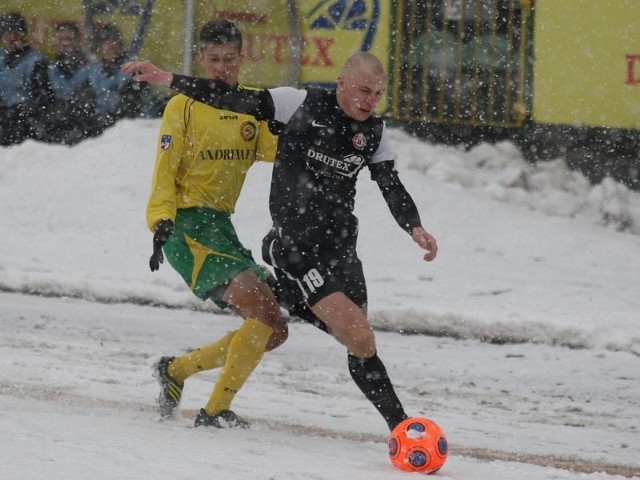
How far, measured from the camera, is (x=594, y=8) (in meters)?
12.4

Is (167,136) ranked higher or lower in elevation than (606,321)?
higher

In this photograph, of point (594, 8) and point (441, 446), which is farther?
point (594, 8)

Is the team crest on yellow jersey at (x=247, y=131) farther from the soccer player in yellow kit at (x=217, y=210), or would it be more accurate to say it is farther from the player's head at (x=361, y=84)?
the player's head at (x=361, y=84)

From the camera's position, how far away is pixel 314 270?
18.6 ft

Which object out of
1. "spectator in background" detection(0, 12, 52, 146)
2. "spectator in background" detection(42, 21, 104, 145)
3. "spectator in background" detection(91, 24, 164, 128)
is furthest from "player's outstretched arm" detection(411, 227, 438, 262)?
"spectator in background" detection(0, 12, 52, 146)

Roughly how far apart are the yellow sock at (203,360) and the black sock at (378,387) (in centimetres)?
74

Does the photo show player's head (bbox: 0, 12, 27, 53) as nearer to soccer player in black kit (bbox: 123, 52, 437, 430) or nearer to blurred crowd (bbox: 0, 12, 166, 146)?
blurred crowd (bbox: 0, 12, 166, 146)

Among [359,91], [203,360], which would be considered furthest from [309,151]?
[203,360]

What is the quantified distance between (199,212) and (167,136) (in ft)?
1.26

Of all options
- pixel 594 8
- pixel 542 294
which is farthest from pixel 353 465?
pixel 594 8

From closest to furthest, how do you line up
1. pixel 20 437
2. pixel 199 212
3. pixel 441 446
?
pixel 20 437 → pixel 441 446 → pixel 199 212

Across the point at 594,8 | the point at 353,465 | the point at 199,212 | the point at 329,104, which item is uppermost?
the point at 594,8

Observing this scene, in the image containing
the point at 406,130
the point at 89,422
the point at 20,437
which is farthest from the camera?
the point at 406,130

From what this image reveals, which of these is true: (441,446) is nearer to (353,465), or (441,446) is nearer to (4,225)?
(353,465)
